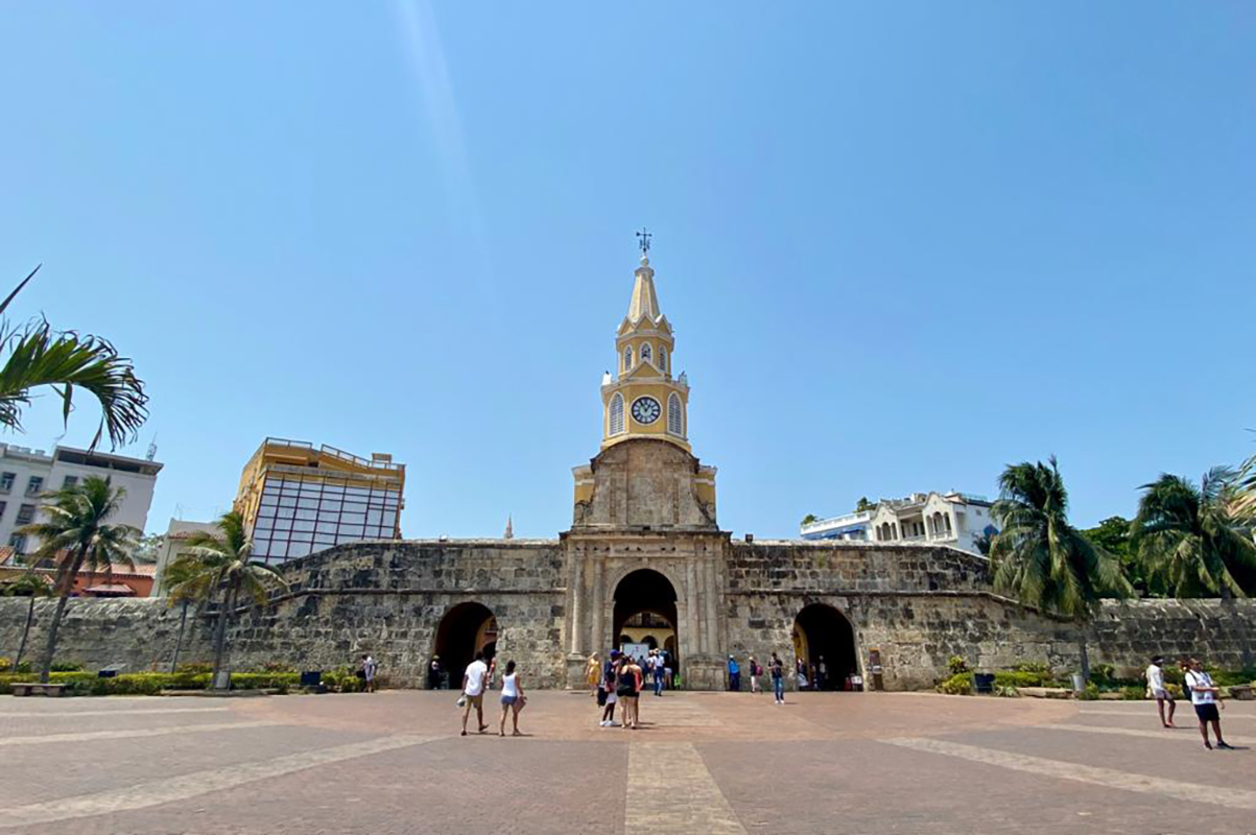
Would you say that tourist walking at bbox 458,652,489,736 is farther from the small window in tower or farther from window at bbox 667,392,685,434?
window at bbox 667,392,685,434

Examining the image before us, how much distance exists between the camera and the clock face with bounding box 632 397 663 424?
40.8 m

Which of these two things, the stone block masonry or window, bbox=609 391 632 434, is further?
window, bbox=609 391 632 434

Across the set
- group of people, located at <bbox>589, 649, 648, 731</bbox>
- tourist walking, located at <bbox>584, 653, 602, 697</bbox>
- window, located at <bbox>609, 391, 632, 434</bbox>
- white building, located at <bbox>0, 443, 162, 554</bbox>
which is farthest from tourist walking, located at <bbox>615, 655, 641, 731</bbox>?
white building, located at <bbox>0, 443, 162, 554</bbox>

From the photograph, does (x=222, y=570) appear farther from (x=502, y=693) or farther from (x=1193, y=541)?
(x=1193, y=541)

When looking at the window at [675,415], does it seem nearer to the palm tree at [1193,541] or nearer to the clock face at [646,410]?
the clock face at [646,410]

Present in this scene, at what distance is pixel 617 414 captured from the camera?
41719mm

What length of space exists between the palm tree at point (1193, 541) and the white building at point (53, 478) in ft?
251

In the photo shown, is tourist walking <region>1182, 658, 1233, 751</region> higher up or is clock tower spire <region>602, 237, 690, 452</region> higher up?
clock tower spire <region>602, 237, 690, 452</region>

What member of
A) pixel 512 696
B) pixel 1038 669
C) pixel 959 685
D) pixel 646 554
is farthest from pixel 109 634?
pixel 1038 669

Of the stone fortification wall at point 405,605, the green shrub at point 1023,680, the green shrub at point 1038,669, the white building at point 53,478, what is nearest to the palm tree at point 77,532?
the stone fortification wall at point 405,605

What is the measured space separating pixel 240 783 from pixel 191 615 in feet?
82.2

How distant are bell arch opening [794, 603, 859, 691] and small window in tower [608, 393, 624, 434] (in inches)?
609

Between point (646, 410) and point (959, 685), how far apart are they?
22.4 m

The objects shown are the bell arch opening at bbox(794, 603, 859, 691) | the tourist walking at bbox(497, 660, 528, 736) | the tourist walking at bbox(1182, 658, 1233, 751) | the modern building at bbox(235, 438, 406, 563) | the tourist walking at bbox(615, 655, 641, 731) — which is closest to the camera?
the tourist walking at bbox(1182, 658, 1233, 751)
